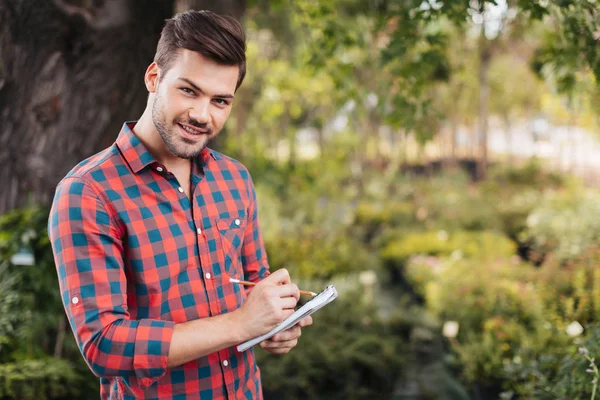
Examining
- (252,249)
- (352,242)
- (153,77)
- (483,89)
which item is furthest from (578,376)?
(483,89)

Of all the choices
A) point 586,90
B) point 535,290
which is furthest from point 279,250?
point 586,90

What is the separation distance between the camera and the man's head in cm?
129

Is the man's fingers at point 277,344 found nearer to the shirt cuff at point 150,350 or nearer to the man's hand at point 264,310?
the man's hand at point 264,310

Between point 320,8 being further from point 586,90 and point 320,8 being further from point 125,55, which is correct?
point 586,90

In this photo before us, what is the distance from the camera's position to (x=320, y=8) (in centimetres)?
350

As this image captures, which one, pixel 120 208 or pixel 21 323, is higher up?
pixel 120 208

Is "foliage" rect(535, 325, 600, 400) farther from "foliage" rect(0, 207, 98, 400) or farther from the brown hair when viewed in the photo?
"foliage" rect(0, 207, 98, 400)

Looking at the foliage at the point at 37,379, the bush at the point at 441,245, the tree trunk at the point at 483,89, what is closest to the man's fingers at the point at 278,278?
the foliage at the point at 37,379

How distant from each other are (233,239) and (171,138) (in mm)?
349

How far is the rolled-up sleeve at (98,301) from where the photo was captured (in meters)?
1.15

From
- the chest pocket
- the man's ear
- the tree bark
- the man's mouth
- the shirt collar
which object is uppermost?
the tree bark

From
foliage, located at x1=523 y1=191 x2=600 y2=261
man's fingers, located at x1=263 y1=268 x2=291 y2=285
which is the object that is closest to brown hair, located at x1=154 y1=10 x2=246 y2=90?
man's fingers, located at x1=263 y1=268 x2=291 y2=285

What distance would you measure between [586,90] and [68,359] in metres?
3.10

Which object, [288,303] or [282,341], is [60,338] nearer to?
[282,341]
